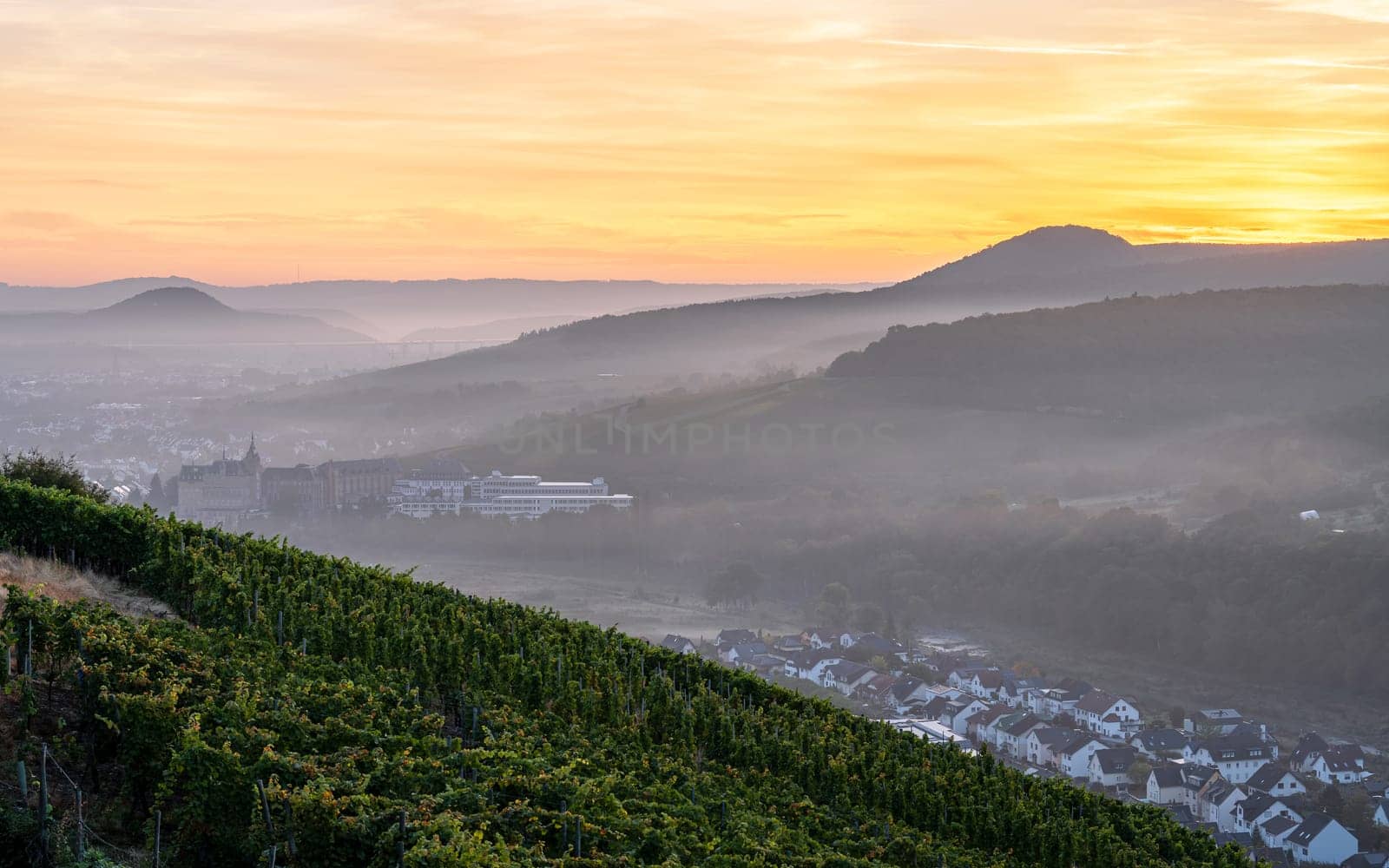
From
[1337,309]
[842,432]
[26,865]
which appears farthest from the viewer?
[1337,309]

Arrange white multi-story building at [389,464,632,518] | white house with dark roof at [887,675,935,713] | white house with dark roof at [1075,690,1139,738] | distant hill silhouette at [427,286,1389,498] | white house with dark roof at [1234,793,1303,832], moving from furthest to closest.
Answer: distant hill silhouette at [427,286,1389,498], white multi-story building at [389,464,632,518], white house with dark roof at [1075,690,1139,738], white house with dark roof at [887,675,935,713], white house with dark roof at [1234,793,1303,832]

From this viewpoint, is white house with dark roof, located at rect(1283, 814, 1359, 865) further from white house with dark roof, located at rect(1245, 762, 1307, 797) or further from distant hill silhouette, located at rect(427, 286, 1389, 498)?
distant hill silhouette, located at rect(427, 286, 1389, 498)

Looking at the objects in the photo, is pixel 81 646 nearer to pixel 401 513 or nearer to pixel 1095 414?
pixel 401 513

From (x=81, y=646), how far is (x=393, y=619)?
7278 mm

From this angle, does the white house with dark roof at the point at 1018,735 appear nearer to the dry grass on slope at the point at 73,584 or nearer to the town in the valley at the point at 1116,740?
the town in the valley at the point at 1116,740

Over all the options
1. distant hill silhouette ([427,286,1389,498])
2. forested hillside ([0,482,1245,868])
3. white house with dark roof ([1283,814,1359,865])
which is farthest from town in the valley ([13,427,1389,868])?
distant hill silhouette ([427,286,1389,498])

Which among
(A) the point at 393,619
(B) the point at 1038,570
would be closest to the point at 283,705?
(A) the point at 393,619

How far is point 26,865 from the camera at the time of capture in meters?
12.4

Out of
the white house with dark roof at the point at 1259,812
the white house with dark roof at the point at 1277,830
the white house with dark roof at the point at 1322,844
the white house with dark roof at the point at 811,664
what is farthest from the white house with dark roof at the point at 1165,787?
the white house with dark roof at the point at 811,664

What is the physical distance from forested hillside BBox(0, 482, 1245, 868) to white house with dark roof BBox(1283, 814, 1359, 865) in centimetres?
1576

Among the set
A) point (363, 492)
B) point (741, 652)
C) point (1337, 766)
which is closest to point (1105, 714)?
point (1337, 766)

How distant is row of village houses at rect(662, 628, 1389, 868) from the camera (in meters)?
38.4

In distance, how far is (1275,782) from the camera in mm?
42312

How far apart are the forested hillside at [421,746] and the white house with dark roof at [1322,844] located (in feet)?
51.7
